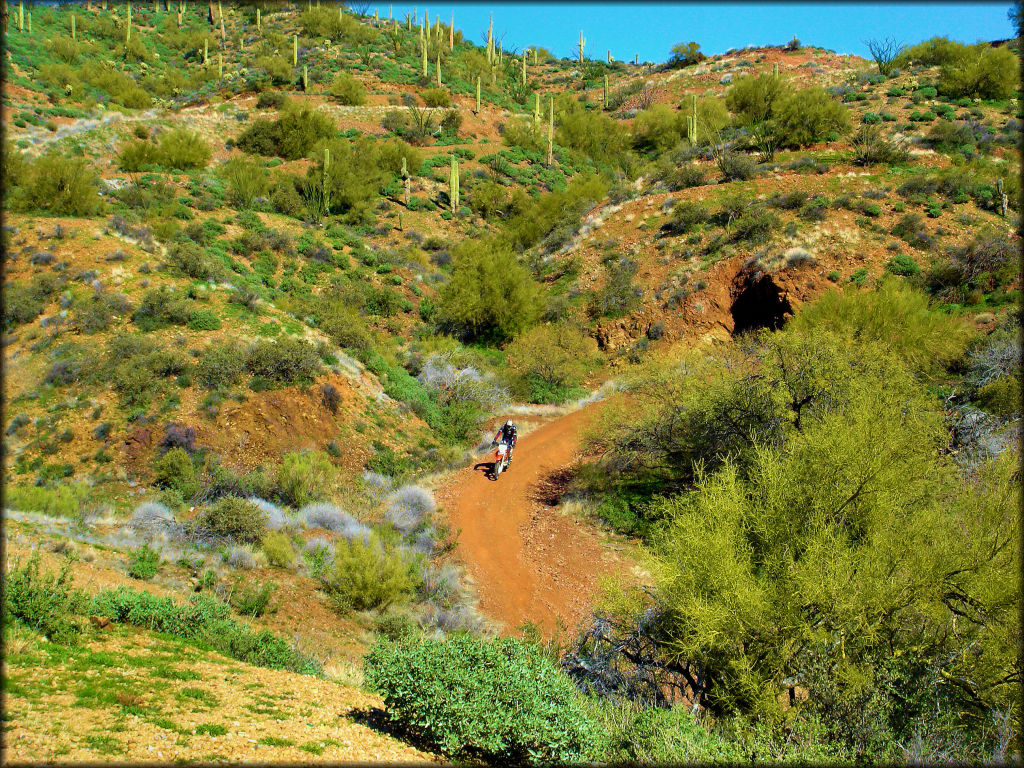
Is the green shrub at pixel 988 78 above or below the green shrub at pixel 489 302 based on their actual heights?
above

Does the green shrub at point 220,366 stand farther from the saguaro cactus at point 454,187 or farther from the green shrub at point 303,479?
the saguaro cactus at point 454,187

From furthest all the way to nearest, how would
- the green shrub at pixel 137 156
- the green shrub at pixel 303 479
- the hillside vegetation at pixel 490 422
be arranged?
the green shrub at pixel 137 156
the green shrub at pixel 303 479
the hillside vegetation at pixel 490 422

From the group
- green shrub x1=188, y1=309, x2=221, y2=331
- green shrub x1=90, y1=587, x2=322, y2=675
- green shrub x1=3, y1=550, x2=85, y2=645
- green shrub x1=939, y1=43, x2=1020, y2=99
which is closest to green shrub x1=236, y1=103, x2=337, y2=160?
green shrub x1=188, y1=309, x2=221, y2=331

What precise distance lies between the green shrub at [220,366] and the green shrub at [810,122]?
1213 inches

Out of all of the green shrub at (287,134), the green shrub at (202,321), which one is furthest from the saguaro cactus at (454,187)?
the green shrub at (202,321)

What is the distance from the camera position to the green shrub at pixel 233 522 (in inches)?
408

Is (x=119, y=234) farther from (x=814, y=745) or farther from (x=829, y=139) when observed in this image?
(x=829, y=139)

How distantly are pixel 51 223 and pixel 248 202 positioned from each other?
10.3 meters

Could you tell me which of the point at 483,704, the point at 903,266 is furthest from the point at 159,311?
the point at 903,266

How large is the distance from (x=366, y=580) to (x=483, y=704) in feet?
16.1

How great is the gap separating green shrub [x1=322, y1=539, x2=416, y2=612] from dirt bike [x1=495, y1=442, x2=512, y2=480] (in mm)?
5181

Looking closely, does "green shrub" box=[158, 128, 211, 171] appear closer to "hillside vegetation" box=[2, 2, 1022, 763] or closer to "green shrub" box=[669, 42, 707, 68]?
"hillside vegetation" box=[2, 2, 1022, 763]

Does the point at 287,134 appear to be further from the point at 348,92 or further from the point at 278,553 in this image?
the point at 278,553

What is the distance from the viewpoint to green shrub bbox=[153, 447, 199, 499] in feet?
39.4
